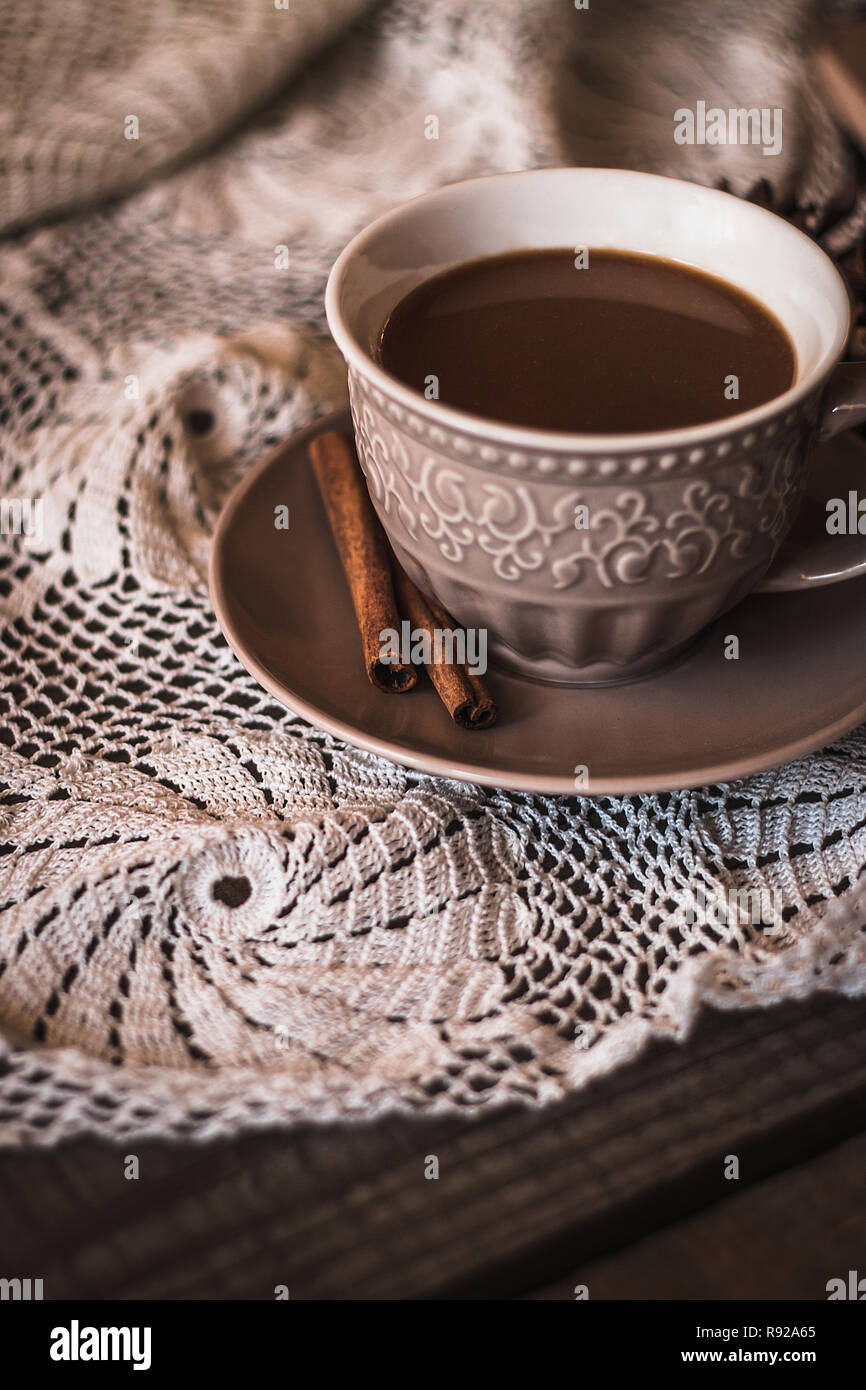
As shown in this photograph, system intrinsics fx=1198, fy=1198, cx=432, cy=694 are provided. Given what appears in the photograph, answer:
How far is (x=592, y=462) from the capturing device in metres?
0.63

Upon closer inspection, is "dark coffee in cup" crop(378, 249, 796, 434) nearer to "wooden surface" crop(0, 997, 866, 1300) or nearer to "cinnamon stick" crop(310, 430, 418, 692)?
"cinnamon stick" crop(310, 430, 418, 692)

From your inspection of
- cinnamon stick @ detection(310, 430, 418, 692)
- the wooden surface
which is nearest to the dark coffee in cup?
cinnamon stick @ detection(310, 430, 418, 692)

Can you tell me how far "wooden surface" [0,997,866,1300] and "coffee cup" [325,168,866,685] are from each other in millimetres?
268

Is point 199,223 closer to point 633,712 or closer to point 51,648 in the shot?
point 51,648

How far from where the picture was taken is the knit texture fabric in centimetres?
66

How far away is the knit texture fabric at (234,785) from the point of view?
0.66 m

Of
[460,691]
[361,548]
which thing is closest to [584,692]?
[460,691]

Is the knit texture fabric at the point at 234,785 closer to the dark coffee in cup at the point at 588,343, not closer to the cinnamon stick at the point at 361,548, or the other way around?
the cinnamon stick at the point at 361,548

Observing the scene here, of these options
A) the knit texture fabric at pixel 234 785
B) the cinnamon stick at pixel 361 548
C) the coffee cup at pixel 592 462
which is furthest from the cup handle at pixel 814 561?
the cinnamon stick at pixel 361 548

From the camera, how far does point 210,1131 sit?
615 mm

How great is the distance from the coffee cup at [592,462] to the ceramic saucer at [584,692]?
0.11 feet

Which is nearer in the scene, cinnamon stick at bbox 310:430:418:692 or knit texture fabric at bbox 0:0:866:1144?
knit texture fabric at bbox 0:0:866:1144

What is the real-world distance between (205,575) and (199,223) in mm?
537

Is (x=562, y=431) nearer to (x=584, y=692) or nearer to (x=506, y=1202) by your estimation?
(x=584, y=692)
